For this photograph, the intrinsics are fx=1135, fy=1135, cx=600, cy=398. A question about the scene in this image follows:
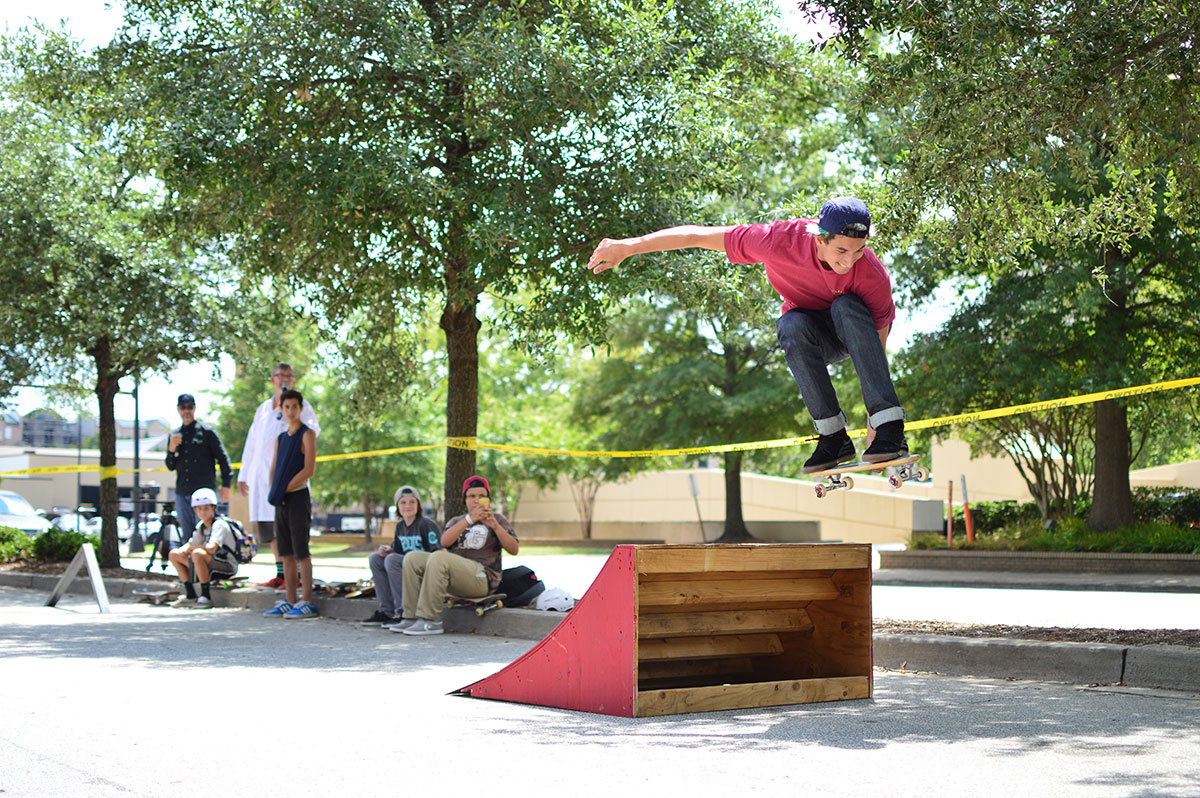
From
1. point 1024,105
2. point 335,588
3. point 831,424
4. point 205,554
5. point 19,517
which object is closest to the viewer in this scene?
point 831,424

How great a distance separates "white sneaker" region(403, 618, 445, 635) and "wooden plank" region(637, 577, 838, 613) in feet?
14.6

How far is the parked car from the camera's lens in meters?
26.1

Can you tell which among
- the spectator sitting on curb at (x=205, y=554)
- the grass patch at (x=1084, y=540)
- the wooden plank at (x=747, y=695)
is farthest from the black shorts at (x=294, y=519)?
the grass patch at (x=1084, y=540)

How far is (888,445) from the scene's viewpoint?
5703 mm

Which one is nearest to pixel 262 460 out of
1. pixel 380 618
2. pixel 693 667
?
pixel 380 618

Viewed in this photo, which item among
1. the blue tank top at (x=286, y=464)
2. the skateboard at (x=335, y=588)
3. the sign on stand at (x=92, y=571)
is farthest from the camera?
the sign on stand at (x=92, y=571)

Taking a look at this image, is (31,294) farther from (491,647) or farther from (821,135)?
(821,135)

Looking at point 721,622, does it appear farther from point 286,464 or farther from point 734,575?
point 286,464

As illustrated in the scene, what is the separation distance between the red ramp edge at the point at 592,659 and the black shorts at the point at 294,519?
5.44 m

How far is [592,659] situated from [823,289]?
7.33 feet

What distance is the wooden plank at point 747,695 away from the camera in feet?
18.7

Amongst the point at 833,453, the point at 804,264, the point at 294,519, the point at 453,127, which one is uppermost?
the point at 453,127

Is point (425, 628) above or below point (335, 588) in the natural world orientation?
below

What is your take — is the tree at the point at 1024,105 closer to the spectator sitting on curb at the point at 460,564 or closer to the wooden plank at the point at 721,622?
the wooden plank at the point at 721,622
